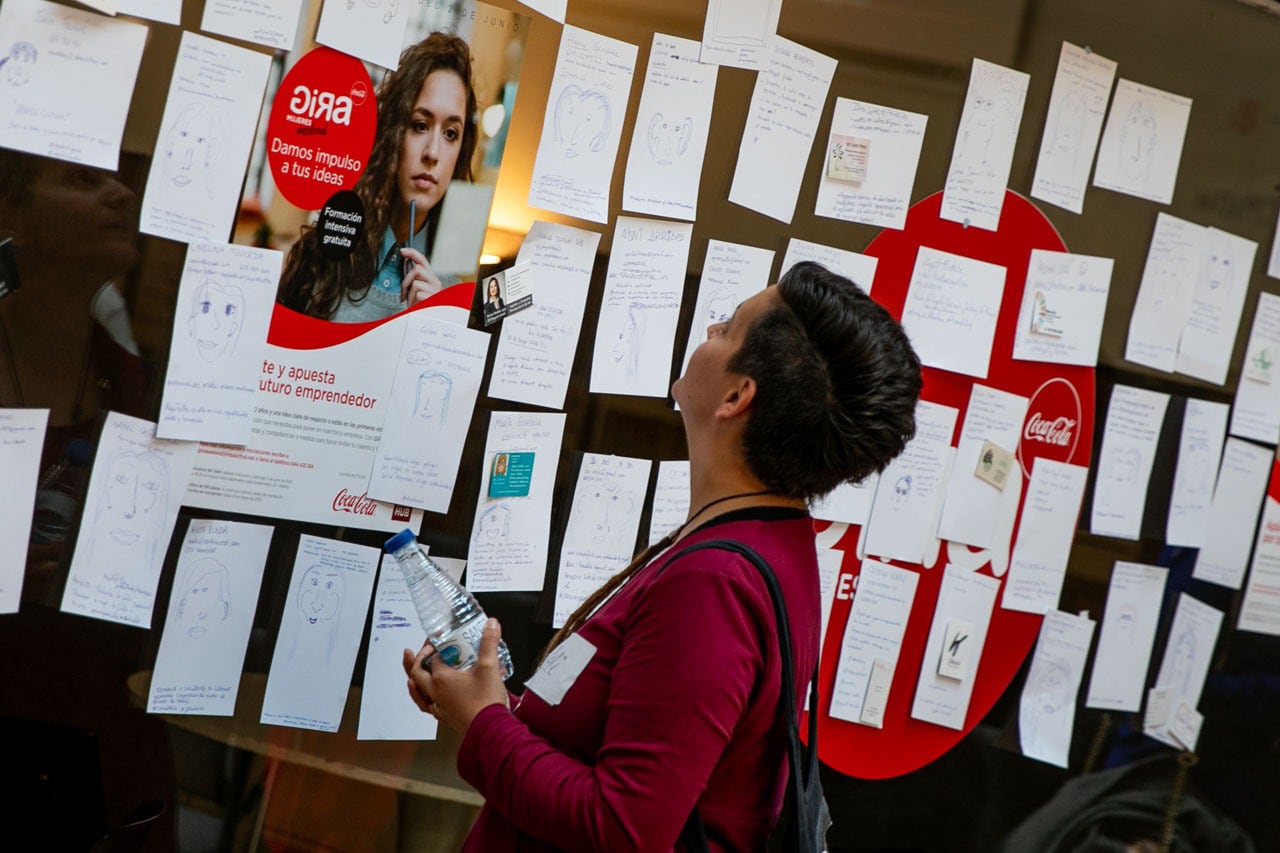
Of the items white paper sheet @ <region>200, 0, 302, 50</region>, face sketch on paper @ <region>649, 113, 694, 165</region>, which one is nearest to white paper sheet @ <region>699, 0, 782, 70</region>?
face sketch on paper @ <region>649, 113, 694, 165</region>

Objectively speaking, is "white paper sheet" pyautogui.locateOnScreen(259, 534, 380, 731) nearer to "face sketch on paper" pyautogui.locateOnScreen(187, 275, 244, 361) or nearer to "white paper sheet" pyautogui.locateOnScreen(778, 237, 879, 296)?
"face sketch on paper" pyautogui.locateOnScreen(187, 275, 244, 361)

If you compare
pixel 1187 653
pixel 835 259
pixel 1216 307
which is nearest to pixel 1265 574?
pixel 1187 653

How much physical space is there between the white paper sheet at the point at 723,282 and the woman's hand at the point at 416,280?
22.9 inches

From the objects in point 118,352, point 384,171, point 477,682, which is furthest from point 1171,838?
point 118,352

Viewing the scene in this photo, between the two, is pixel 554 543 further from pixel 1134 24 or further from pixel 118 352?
pixel 1134 24

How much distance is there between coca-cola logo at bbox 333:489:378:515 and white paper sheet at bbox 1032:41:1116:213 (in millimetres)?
1748

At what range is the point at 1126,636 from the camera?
10.1 ft

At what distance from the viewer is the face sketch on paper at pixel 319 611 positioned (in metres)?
2.12

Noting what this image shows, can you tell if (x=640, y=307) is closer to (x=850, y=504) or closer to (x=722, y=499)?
(x=850, y=504)

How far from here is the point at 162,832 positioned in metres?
2.07

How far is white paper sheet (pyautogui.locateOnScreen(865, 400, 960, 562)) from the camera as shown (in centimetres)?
274

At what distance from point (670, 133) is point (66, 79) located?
112 cm

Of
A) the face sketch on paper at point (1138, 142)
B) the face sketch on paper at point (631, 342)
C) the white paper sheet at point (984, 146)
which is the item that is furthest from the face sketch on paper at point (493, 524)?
the face sketch on paper at point (1138, 142)

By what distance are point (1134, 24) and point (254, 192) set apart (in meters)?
2.18
